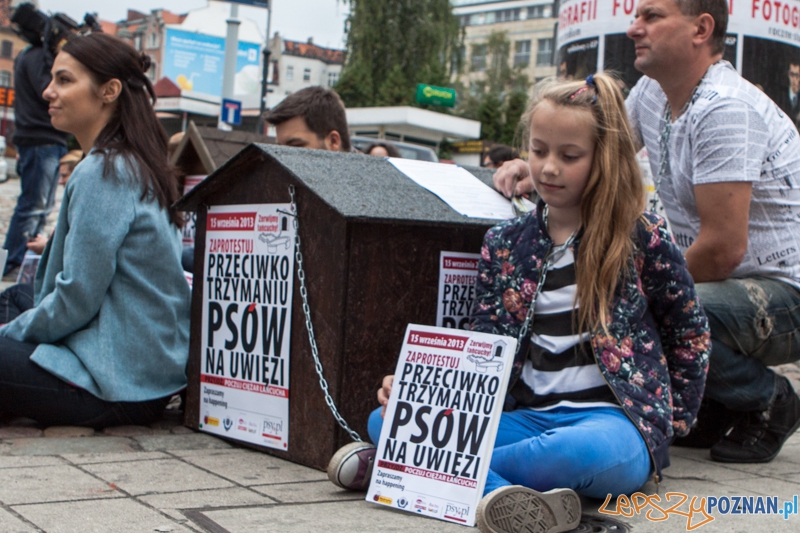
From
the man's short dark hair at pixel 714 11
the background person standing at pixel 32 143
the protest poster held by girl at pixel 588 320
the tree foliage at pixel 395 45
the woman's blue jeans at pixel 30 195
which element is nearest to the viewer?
the protest poster held by girl at pixel 588 320

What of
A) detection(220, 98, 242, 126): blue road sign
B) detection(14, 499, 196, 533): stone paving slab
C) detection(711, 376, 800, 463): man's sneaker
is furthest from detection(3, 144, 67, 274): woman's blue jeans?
detection(220, 98, 242, 126): blue road sign

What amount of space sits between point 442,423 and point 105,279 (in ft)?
4.70

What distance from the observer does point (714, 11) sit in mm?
3320

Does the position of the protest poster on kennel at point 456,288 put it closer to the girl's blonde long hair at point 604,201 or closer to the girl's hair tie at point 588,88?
the girl's blonde long hair at point 604,201

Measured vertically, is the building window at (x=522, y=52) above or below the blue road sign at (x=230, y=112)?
above

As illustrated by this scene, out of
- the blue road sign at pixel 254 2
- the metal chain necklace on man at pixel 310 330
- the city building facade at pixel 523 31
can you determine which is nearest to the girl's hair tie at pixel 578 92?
the metal chain necklace on man at pixel 310 330

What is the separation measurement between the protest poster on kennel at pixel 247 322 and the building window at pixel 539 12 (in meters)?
83.0

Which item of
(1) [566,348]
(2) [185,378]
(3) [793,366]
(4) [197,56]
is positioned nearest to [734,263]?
(1) [566,348]

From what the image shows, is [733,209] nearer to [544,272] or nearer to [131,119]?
[544,272]

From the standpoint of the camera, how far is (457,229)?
3062 millimetres

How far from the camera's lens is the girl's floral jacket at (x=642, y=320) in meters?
2.58

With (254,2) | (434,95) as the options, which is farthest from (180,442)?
(434,95)

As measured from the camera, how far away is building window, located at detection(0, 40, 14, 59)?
7506 centimetres

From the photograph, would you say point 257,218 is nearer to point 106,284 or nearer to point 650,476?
point 106,284
